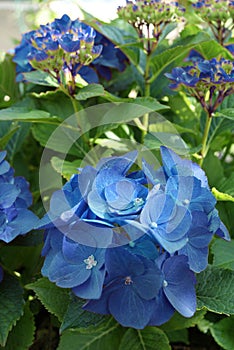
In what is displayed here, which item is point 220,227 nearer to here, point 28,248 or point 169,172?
point 169,172

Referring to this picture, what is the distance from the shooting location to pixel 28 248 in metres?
1.07

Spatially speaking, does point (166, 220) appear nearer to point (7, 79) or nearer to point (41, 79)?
point (41, 79)

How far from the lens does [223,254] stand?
0.85 meters

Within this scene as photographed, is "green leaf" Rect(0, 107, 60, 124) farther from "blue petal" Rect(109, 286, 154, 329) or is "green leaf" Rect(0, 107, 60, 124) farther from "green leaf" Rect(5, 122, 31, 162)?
"blue petal" Rect(109, 286, 154, 329)

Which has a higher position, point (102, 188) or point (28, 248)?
point (102, 188)

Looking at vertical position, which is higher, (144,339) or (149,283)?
(149,283)

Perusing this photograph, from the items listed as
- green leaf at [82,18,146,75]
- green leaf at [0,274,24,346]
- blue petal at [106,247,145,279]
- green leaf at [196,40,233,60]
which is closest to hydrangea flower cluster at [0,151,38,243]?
green leaf at [0,274,24,346]

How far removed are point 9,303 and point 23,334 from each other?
0.08m

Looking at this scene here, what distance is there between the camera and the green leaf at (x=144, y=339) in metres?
0.80

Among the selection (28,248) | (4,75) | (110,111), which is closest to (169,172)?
(110,111)

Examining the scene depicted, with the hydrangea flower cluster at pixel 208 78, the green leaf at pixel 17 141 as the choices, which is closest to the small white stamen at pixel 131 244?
the hydrangea flower cluster at pixel 208 78

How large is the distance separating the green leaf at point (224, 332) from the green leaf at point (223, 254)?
0.12 metres

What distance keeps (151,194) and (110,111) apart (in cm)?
39

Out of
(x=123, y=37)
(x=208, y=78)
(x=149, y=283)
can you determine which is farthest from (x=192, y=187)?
(x=123, y=37)
